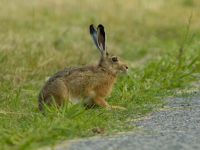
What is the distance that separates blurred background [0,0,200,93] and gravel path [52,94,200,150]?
2698mm

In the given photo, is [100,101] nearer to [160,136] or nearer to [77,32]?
[160,136]

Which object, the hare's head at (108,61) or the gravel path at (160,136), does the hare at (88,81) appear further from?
the gravel path at (160,136)

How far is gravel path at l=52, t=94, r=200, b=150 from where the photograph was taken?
3514mm

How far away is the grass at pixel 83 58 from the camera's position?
4.50 metres

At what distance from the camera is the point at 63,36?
10398 mm

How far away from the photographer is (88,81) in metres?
6.01

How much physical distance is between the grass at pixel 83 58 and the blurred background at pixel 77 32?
2 centimetres

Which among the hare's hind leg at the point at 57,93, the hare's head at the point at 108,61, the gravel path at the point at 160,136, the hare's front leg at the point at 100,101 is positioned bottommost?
the gravel path at the point at 160,136

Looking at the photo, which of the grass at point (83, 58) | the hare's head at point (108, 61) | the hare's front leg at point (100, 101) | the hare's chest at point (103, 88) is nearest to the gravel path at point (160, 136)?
the grass at point (83, 58)

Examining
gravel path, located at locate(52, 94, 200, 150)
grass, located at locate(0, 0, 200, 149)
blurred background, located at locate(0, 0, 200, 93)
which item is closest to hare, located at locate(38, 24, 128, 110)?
grass, located at locate(0, 0, 200, 149)

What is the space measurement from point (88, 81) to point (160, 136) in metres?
2.27

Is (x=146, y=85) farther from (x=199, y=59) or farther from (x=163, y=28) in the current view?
(x=163, y=28)

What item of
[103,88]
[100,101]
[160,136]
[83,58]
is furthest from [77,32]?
[160,136]

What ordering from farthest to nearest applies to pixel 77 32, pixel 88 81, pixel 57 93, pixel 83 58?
1. pixel 77 32
2. pixel 83 58
3. pixel 88 81
4. pixel 57 93
